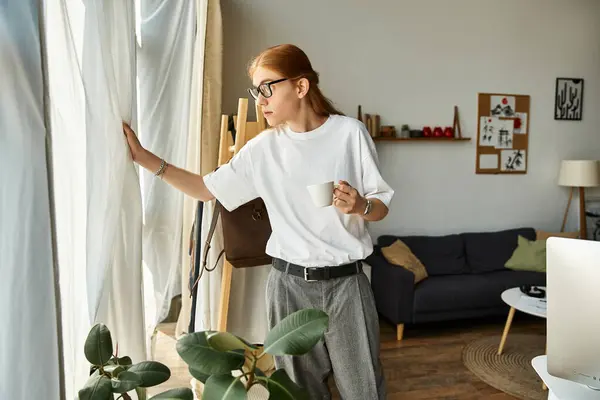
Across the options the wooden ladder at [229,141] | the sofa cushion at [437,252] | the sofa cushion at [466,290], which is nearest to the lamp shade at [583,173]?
the sofa cushion at [466,290]

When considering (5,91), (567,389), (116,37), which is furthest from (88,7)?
(567,389)

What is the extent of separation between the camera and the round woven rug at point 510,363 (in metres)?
2.91

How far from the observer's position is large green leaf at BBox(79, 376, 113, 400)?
768mm

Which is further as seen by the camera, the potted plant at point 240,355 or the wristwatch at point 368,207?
the wristwatch at point 368,207

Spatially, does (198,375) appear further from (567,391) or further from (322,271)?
(567,391)

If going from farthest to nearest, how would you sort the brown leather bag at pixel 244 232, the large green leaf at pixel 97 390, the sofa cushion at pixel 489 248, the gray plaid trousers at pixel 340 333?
1. the sofa cushion at pixel 489 248
2. the brown leather bag at pixel 244 232
3. the gray plaid trousers at pixel 340 333
4. the large green leaf at pixel 97 390

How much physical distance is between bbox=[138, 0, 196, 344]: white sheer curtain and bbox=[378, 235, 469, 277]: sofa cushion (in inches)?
80.8

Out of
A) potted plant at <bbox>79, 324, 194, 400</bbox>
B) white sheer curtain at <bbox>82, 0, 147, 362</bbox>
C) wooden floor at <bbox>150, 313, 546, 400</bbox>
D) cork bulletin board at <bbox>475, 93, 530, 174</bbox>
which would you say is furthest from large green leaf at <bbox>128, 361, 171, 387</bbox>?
cork bulletin board at <bbox>475, 93, 530, 174</bbox>

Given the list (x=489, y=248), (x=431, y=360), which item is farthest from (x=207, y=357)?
(x=489, y=248)

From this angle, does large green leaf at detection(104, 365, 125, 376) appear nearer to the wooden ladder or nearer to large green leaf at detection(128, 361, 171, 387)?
large green leaf at detection(128, 361, 171, 387)

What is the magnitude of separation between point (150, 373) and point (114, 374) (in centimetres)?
6

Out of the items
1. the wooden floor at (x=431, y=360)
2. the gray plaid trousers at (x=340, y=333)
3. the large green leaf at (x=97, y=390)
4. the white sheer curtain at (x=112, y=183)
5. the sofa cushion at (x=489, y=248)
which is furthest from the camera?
the sofa cushion at (x=489, y=248)

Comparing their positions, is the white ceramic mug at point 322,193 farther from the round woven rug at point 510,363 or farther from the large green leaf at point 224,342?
the round woven rug at point 510,363

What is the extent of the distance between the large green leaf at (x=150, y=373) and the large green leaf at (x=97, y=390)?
0.08 m
